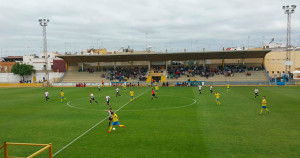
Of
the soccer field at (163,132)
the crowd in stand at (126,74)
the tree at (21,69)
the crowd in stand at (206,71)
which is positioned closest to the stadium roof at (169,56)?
the crowd in stand at (206,71)

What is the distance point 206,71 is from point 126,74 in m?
22.7

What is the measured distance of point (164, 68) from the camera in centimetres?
6775

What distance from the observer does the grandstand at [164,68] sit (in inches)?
2350

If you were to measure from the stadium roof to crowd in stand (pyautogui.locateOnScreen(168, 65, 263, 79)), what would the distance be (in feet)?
9.38

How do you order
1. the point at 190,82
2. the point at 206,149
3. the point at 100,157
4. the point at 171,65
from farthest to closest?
Answer: the point at 171,65 < the point at 190,82 < the point at 206,149 < the point at 100,157

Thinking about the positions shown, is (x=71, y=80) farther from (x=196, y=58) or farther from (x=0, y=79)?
(x=196, y=58)

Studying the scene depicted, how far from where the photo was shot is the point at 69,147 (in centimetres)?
1299

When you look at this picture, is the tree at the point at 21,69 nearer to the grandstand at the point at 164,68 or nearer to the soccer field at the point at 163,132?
the grandstand at the point at 164,68

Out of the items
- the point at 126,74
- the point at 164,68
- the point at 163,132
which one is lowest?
the point at 163,132

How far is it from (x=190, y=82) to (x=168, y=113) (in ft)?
112

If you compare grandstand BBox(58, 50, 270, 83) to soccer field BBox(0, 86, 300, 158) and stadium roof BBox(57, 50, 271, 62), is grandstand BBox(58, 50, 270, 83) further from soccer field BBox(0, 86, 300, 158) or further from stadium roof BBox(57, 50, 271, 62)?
soccer field BBox(0, 86, 300, 158)

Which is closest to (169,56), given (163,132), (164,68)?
(164,68)

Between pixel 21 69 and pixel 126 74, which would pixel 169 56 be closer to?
pixel 126 74

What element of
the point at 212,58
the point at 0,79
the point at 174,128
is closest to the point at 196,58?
the point at 212,58
